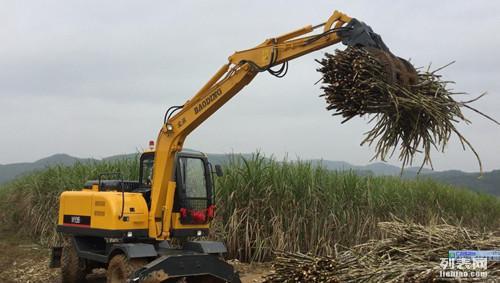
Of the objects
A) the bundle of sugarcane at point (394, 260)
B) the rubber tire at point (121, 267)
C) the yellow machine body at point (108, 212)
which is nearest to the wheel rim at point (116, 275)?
the rubber tire at point (121, 267)

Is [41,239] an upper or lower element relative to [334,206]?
lower

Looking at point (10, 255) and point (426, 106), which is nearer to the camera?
point (426, 106)

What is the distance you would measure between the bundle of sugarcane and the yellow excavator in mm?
1141

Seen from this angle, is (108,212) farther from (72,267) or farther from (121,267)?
(72,267)

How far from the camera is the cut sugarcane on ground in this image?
5.33 metres

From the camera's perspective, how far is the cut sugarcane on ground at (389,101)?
17.5 feet

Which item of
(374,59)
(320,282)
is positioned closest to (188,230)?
(320,282)

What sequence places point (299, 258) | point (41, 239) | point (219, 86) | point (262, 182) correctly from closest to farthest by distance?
point (299, 258), point (219, 86), point (262, 182), point (41, 239)

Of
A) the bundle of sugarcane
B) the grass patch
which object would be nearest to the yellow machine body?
the bundle of sugarcane

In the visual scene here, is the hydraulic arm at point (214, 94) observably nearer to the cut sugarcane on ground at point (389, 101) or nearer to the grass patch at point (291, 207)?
the cut sugarcane on ground at point (389, 101)

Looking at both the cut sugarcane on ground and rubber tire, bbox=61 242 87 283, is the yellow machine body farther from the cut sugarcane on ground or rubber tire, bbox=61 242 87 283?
the cut sugarcane on ground

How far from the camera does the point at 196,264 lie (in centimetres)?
663

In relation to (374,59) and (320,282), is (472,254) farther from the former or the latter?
(374,59)

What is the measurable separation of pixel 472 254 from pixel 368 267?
43.6 inches
